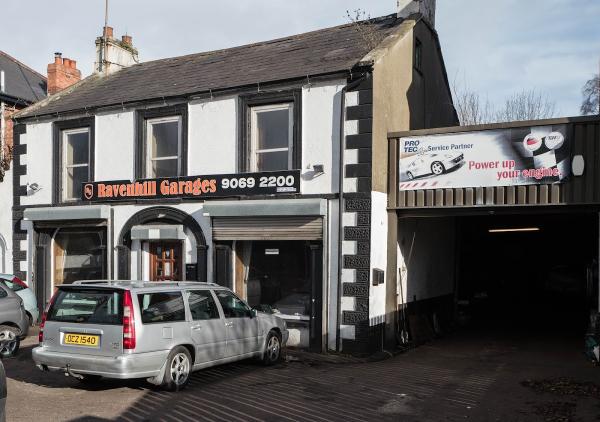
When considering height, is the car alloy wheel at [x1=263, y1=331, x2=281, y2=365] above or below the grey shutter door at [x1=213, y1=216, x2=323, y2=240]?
below

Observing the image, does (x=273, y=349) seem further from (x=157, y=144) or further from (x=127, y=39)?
(x=127, y=39)

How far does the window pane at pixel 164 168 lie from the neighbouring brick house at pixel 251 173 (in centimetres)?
3

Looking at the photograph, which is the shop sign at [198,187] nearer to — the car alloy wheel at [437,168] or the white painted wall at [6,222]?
the car alloy wheel at [437,168]

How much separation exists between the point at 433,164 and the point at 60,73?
15534 mm

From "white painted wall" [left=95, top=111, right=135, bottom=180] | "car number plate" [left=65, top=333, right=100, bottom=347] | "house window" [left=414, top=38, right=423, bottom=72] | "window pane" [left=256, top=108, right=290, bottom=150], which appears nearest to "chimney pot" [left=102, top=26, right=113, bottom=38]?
"white painted wall" [left=95, top=111, right=135, bottom=180]

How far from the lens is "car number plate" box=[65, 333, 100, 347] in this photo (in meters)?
8.05

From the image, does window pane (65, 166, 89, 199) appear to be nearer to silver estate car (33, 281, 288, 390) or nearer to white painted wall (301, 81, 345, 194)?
white painted wall (301, 81, 345, 194)

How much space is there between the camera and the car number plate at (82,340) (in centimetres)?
805

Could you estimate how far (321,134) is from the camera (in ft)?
40.2

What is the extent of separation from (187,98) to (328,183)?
4011 mm

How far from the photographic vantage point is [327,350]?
11.9 m

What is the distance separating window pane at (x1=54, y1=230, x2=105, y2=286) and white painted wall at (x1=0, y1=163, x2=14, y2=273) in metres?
1.60

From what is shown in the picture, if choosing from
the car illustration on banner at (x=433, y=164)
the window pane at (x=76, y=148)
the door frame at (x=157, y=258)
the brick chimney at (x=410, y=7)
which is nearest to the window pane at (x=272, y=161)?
the car illustration on banner at (x=433, y=164)

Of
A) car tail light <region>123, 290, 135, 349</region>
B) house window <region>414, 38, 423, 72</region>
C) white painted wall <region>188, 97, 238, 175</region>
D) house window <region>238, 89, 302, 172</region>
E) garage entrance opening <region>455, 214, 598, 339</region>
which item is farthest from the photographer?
garage entrance opening <region>455, 214, 598, 339</region>
